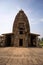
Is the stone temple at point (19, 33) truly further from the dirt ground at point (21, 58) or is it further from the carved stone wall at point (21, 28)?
the dirt ground at point (21, 58)

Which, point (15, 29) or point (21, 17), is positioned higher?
point (21, 17)

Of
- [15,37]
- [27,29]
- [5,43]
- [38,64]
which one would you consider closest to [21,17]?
[27,29]

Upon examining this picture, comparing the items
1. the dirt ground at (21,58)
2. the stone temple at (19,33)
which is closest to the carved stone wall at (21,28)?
the stone temple at (19,33)

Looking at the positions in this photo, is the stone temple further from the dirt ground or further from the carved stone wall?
the dirt ground

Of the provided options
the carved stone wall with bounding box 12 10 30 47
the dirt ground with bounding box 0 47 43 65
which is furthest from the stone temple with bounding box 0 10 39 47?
the dirt ground with bounding box 0 47 43 65

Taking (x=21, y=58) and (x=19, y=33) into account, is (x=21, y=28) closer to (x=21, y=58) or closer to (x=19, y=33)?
(x=19, y=33)

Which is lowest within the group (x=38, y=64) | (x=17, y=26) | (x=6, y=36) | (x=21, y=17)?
(x=38, y=64)

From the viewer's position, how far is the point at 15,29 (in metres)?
33.8

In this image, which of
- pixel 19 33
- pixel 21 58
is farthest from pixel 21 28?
pixel 21 58

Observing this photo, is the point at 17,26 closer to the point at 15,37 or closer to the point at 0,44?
the point at 15,37

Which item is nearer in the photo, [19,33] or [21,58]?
[21,58]

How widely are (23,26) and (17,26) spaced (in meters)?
1.64

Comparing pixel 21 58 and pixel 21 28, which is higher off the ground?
pixel 21 28

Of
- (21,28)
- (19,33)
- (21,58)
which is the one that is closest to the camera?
(21,58)
